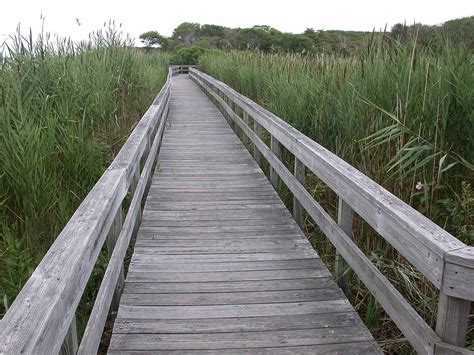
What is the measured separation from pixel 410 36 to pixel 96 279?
118 inches

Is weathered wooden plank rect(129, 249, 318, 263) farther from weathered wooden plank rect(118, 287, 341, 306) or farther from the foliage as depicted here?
the foliage

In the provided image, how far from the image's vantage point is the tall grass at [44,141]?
3.23 m

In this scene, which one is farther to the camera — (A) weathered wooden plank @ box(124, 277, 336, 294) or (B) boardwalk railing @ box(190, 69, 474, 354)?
(A) weathered wooden plank @ box(124, 277, 336, 294)

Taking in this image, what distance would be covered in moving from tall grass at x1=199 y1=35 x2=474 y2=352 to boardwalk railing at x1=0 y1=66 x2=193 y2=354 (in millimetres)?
1512

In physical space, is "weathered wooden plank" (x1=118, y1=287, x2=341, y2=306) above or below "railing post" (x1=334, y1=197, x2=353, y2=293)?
below

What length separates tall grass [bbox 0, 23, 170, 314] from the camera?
3.23 m

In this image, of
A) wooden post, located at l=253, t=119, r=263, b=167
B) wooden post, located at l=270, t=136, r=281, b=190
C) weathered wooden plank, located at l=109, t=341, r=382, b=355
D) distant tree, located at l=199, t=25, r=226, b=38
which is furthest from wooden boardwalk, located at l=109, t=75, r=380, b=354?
distant tree, located at l=199, t=25, r=226, b=38

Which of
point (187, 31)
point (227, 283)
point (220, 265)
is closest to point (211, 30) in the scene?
point (187, 31)

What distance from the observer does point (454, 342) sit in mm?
1745

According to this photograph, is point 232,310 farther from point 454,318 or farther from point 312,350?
point 454,318

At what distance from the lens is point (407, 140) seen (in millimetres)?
3531

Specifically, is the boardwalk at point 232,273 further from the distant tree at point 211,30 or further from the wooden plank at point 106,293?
the distant tree at point 211,30

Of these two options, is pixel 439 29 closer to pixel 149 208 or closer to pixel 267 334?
pixel 267 334

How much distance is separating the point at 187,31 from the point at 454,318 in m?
76.1
